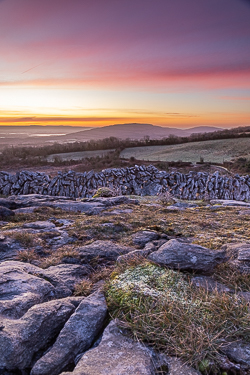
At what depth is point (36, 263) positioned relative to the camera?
4.27 metres

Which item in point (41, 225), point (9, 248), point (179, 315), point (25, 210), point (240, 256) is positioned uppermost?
point (240, 256)

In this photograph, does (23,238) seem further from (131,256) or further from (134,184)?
(134,184)

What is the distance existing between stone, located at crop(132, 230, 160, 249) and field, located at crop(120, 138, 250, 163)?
75.7ft

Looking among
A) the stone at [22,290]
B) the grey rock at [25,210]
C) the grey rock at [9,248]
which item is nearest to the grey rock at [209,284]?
the stone at [22,290]

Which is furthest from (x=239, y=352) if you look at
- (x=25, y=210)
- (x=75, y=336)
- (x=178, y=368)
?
(x=25, y=210)

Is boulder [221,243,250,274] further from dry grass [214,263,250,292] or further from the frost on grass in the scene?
the frost on grass

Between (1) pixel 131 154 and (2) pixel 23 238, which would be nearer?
(2) pixel 23 238

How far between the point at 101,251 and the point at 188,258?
61.7 inches

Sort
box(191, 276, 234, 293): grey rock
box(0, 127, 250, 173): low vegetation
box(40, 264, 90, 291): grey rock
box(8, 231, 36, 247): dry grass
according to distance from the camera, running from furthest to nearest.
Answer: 1. box(0, 127, 250, 173): low vegetation
2. box(8, 231, 36, 247): dry grass
3. box(40, 264, 90, 291): grey rock
4. box(191, 276, 234, 293): grey rock

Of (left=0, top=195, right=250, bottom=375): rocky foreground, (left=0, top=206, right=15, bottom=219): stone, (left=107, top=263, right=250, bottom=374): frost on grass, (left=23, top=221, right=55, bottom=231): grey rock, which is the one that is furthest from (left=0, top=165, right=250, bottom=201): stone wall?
(left=107, top=263, right=250, bottom=374): frost on grass

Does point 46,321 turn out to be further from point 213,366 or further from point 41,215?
point 41,215

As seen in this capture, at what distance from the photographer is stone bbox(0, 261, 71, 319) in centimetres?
289

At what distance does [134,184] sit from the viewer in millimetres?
14703

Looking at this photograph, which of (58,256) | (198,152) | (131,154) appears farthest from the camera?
(131,154)
